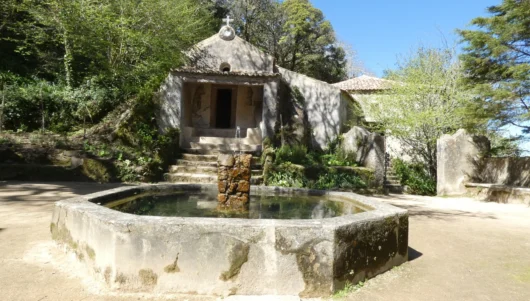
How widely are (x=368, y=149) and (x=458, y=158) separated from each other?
10.6 feet

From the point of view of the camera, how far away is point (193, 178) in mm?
10352

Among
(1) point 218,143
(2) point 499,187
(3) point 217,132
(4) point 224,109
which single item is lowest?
(2) point 499,187

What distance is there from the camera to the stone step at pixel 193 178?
10.2m

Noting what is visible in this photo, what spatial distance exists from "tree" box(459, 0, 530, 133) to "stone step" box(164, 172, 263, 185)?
26.3 feet

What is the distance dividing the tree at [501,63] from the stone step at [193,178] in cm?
801

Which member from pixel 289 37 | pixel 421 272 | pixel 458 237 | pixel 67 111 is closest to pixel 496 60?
pixel 458 237

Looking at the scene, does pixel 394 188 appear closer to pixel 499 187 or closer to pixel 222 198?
pixel 499 187

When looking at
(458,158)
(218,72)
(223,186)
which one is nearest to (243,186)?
(223,186)

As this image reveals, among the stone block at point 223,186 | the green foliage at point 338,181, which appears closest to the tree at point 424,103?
the green foliage at point 338,181

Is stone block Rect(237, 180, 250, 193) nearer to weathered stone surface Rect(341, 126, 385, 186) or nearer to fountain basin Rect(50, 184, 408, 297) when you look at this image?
fountain basin Rect(50, 184, 408, 297)

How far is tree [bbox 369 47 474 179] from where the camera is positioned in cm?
1318

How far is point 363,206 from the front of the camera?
477cm

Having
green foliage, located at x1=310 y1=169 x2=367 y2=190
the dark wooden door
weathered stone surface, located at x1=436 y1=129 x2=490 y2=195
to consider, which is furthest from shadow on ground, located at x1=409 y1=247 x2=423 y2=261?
the dark wooden door

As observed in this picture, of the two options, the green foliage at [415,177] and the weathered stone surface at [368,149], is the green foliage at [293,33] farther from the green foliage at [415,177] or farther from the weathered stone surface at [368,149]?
the green foliage at [415,177]
